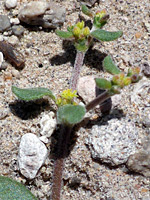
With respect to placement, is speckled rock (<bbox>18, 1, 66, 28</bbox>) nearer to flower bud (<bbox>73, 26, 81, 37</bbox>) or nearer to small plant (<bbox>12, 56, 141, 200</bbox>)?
flower bud (<bbox>73, 26, 81, 37</bbox>)

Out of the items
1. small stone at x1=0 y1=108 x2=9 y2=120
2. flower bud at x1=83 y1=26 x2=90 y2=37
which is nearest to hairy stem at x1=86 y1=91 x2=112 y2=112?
flower bud at x1=83 y1=26 x2=90 y2=37

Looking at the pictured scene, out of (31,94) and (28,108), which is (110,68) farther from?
(28,108)

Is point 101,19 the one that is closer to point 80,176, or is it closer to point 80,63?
point 80,63

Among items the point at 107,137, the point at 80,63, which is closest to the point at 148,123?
the point at 107,137

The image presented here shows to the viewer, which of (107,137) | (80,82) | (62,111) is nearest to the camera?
(62,111)

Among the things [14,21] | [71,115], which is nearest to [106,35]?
[71,115]
